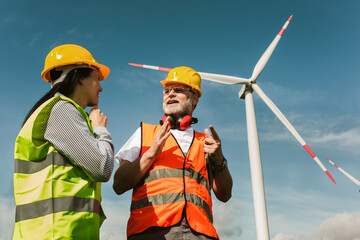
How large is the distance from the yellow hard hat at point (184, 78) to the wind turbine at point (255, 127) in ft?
29.1

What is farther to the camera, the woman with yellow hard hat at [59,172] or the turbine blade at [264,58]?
the turbine blade at [264,58]

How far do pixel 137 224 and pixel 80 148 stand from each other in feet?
4.99

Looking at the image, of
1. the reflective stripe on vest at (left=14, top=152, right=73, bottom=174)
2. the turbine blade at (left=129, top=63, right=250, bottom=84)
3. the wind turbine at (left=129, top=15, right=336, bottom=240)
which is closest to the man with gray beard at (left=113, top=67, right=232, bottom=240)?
the reflective stripe on vest at (left=14, top=152, right=73, bottom=174)

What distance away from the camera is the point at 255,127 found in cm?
1452

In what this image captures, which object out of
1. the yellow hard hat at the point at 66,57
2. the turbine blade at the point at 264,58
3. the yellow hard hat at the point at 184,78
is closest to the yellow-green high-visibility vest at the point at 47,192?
the yellow hard hat at the point at 66,57

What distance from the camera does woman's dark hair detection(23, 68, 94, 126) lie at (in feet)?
11.6

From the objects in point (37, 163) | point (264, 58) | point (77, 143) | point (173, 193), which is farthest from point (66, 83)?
point (264, 58)

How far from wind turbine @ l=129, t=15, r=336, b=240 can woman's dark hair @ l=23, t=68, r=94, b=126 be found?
10.8 metres

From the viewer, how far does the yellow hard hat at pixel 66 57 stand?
3.88 m

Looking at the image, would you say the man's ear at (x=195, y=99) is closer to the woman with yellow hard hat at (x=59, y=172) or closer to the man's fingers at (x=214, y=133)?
the man's fingers at (x=214, y=133)

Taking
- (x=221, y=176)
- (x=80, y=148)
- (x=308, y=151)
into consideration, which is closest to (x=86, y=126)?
(x=80, y=148)

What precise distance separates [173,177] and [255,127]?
1049cm

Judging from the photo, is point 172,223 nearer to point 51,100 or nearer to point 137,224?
point 137,224

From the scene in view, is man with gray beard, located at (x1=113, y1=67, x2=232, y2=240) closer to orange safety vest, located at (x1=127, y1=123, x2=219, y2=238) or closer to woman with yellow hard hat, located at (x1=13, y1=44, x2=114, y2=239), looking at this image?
orange safety vest, located at (x1=127, y1=123, x2=219, y2=238)
